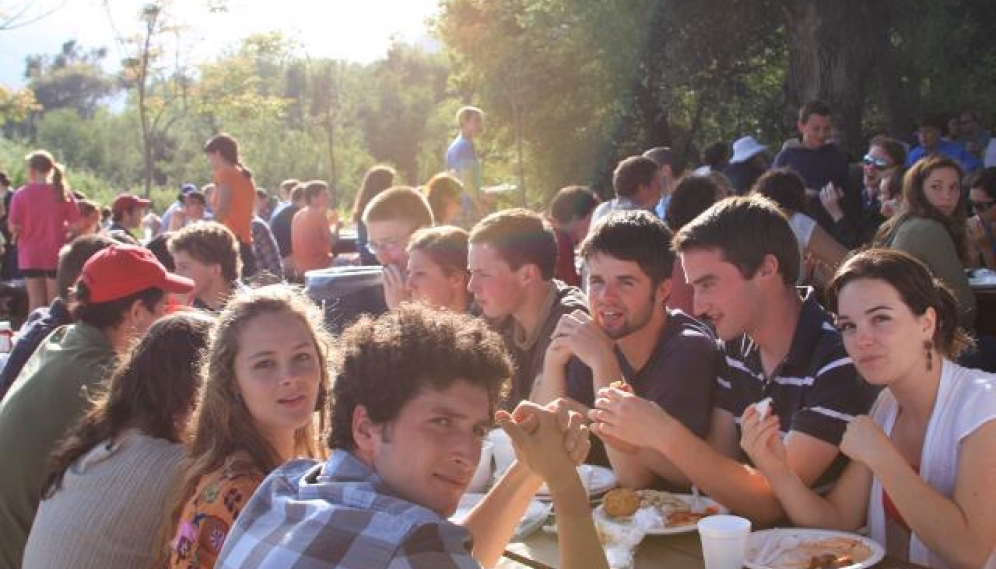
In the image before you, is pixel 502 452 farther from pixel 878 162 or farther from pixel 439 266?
pixel 878 162

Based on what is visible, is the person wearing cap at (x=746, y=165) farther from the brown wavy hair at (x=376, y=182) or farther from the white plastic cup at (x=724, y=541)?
the white plastic cup at (x=724, y=541)

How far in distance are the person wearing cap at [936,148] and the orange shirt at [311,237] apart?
565 cm

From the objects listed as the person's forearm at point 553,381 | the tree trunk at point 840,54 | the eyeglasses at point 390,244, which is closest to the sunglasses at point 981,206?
the tree trunk at point 840,54

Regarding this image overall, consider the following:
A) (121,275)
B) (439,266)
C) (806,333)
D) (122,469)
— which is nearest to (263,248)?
(439,266)

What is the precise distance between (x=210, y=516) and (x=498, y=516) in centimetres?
58

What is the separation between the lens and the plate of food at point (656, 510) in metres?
2.33

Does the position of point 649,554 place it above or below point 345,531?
below

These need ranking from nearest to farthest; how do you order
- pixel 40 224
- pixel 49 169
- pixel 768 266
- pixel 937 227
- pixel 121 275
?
pixel 768 266
pixel 121 275
pixel 937 227
pixel 40 224
pixel 49 169

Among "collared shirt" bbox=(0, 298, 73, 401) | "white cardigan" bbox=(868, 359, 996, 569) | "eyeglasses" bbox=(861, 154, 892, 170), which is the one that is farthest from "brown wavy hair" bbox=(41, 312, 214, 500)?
"eyeglasses" bbox=(861, 154, 892, 170)

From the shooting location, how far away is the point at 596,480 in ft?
9.24

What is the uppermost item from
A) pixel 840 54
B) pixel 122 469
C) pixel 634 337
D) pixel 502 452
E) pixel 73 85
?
pixel 73 85

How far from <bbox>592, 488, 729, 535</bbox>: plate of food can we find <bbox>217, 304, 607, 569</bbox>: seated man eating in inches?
21.9

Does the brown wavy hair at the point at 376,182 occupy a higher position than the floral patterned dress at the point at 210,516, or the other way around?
the brown wavy hair at the point at 376,182

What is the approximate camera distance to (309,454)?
2.59 metres
